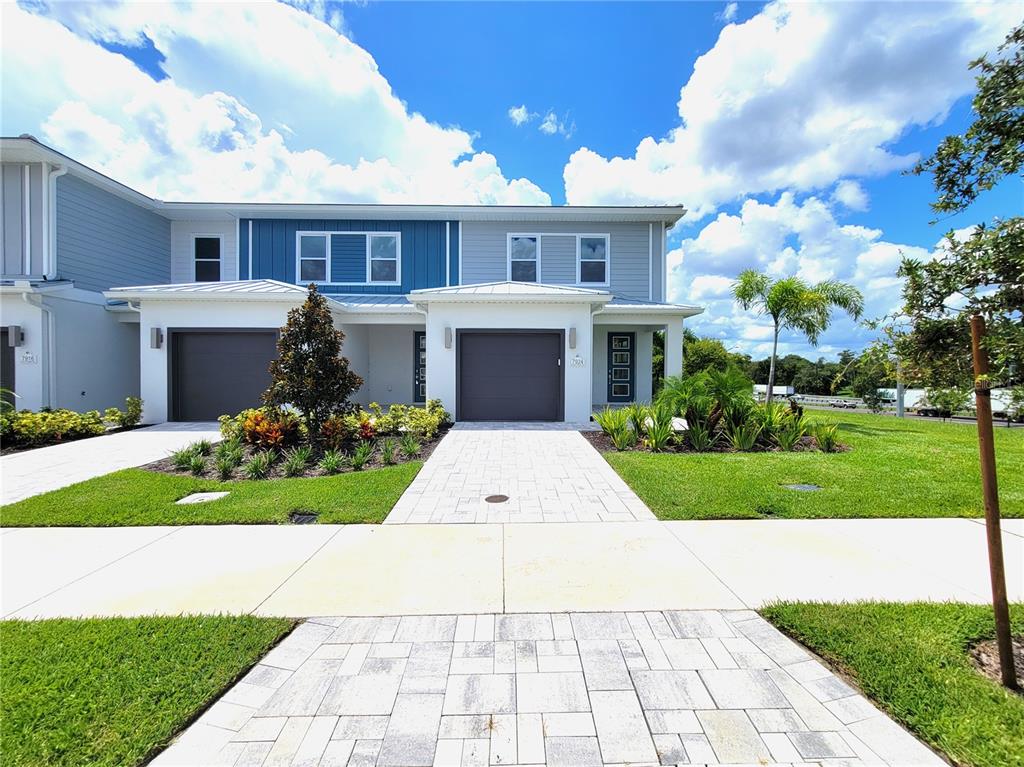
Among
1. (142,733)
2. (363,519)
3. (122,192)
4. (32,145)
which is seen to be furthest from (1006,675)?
(122,192)

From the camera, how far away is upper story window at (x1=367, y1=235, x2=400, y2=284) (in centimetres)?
1444

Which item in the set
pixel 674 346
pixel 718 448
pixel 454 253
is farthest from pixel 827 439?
pixel 454 253

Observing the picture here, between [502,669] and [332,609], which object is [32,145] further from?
[502,669]

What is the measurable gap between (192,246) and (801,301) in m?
19.2

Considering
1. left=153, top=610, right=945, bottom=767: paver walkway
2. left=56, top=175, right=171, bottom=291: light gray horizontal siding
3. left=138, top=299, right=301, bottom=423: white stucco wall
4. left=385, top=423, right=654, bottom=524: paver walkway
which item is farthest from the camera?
left=56, top=175, right=171, bottom=291: light gray horizontal siding

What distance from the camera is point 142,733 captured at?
195cm

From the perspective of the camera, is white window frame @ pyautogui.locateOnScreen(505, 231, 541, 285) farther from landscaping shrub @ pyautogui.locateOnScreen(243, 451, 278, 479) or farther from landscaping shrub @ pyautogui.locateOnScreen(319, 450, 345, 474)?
landscaping shrub @ pyautogui.locateOnScreen(243, 451, 278, 479)

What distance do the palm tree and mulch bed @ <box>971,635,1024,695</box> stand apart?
31.5 feet

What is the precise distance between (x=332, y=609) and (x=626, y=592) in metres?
2.14

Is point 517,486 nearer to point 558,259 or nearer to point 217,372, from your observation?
point 217,372

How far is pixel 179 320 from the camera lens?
438 inches

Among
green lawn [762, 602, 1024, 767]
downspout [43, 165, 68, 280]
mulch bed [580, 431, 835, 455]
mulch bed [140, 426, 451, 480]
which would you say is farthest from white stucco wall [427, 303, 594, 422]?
downspout [43, 165, 68, 280]

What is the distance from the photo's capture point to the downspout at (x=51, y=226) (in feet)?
36.7

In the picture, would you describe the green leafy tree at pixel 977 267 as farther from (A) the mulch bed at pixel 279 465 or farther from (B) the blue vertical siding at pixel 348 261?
(B) the blue vertical siding at pixel 348 261
